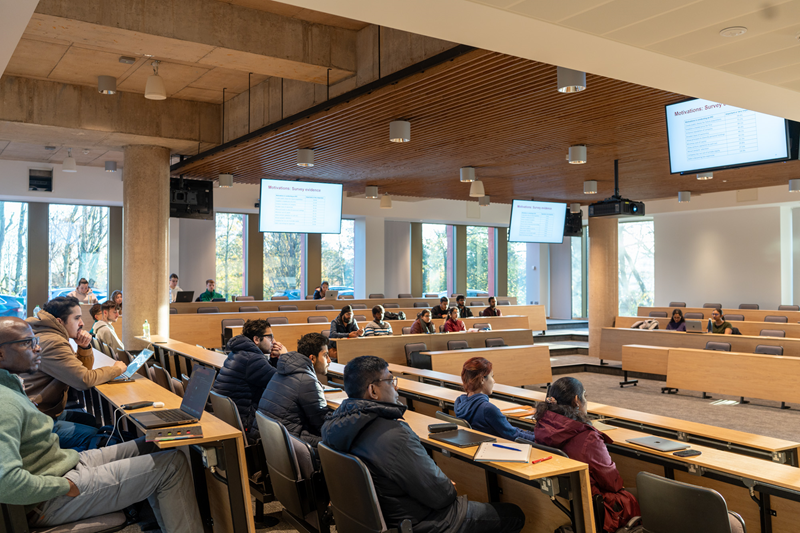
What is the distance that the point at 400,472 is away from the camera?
2.52m

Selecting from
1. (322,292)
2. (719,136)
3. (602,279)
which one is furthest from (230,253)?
(719,136)

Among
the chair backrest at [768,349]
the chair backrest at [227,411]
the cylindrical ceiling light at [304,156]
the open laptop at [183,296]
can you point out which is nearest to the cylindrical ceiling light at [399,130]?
the cylindrical ceiling light at [304,156]

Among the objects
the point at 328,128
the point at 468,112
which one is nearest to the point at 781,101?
the point at 468,112

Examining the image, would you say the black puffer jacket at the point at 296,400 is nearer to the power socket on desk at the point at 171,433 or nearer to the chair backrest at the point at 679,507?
the power socket on desk at the point at 171,433

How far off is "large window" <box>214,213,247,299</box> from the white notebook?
14.2 m

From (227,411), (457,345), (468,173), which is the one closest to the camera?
(227,411)

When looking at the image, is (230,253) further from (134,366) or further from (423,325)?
(134,366)

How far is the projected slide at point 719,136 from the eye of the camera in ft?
16.5

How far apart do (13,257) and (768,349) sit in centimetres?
1511

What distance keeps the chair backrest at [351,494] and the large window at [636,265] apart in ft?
60.3

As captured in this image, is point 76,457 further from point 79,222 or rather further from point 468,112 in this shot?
point 79,222

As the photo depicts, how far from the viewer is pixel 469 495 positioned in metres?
3.53

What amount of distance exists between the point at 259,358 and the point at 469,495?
5.78ft

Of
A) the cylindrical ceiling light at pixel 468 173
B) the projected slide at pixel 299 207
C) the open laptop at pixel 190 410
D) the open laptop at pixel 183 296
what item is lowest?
the open laptop at pixel 190 410
